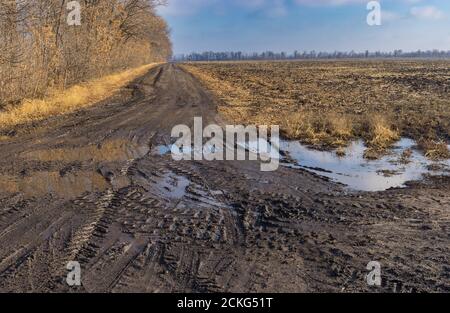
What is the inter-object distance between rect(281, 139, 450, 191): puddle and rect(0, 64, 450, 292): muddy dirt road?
1.67 feet

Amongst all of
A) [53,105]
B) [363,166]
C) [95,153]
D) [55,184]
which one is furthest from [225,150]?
[53,105]

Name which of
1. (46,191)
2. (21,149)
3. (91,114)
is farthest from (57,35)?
(46,191)

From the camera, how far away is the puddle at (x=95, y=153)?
32.8 ft

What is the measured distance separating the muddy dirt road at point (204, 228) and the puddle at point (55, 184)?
0.02 metres

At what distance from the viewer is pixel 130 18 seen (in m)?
41.1

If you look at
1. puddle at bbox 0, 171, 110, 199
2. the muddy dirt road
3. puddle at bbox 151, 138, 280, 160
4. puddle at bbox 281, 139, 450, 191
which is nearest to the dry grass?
the muddy dirt road

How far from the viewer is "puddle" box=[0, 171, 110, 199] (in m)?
7.59

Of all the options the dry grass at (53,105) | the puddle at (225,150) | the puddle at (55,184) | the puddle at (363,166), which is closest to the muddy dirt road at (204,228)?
the puddle at (55,184)

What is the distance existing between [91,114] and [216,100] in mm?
6792

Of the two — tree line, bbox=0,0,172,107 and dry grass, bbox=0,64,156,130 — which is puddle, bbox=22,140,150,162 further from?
tree line, bbox=0,0,172,107

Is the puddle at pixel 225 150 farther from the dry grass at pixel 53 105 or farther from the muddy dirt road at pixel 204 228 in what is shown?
the dry grass at pixel 53 105

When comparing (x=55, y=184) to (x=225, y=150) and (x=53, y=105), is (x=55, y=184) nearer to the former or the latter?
(x=225, y=150)

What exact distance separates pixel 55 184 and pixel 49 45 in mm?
13745

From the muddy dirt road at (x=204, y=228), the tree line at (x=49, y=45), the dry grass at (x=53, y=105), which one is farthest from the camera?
the tree line at (x=49, y=45)
